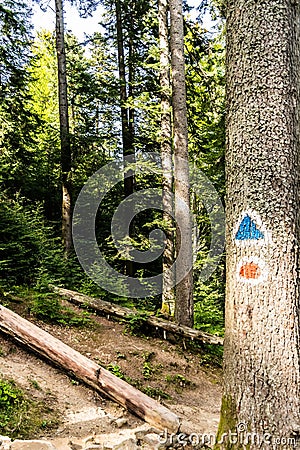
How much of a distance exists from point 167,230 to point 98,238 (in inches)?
207

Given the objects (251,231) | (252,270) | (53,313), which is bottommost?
(53,313)

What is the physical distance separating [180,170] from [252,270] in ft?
19.8

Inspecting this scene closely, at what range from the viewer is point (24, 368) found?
5.60 meters

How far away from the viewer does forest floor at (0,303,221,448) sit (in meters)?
4.76

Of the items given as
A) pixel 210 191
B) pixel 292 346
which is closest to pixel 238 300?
pixel 292 346

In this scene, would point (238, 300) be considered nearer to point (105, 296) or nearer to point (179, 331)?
point (179, 331)

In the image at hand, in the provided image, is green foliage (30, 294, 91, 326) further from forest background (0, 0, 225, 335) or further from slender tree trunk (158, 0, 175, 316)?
slender tree trunk (158, 0, 175, 316)

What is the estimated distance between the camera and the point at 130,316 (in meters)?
8.47

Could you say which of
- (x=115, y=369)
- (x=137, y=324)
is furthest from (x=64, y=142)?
(x=115, y=369)

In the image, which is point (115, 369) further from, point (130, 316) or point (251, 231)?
point (251, 231)

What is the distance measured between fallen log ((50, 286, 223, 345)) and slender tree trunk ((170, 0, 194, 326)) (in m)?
0.36

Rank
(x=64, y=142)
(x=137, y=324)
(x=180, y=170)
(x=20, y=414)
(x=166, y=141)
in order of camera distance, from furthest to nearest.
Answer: (x=64, y=142) < (x=166, y=141) < (x=180, y=170) < (x=137, y=324) < (x=20, y=414)

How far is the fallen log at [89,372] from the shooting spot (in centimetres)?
473

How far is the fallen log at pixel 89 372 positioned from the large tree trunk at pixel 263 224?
1.75 meters
